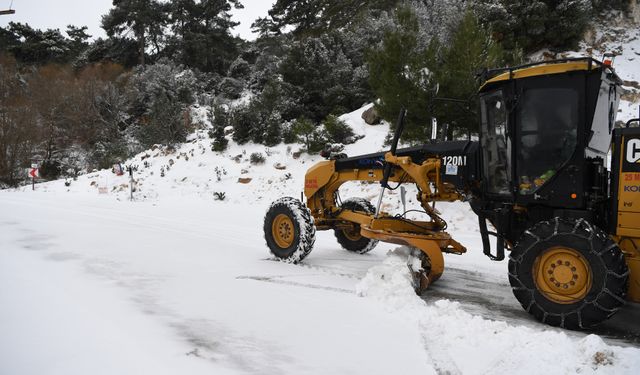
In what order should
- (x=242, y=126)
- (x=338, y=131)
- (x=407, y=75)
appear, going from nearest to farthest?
(x=407, y=75), (x=338, y=131), (x=242, y=126)

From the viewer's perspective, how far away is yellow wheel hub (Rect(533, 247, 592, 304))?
13.3 ft

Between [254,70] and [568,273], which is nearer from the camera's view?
[568,273]

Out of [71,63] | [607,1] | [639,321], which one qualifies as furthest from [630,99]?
[71,63]

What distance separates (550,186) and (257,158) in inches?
501

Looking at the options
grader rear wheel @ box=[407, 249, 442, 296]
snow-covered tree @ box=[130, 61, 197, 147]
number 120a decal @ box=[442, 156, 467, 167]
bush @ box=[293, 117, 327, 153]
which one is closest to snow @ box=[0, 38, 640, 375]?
grader rear wheel @ box=[407, 249, 442, 296]

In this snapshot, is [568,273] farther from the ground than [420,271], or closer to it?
farther from the ground

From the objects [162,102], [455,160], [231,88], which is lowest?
[455,160]

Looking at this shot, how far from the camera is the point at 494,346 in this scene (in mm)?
3627

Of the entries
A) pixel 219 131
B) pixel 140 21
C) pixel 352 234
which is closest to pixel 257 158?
pixel 219 131

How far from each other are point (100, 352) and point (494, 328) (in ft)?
10.4

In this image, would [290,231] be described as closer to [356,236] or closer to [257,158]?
[356,236]

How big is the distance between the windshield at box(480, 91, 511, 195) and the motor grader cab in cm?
1

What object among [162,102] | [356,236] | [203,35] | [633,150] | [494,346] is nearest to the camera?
[494,346]

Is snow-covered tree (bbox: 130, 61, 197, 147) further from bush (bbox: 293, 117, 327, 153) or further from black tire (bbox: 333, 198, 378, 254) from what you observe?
black tire (bbox: 333, 198, 378, 254)
